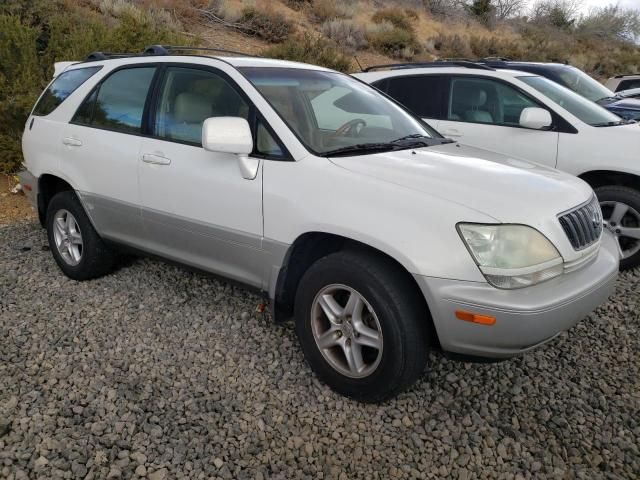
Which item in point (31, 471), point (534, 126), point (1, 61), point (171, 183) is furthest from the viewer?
point (1, 61)

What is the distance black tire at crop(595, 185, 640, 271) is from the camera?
434 centimetres

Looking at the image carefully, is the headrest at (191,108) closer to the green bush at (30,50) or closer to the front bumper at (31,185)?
the front bumper at (31,185)

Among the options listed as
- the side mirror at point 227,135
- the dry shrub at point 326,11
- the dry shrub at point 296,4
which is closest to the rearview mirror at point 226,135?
the side mirror at point 227,135

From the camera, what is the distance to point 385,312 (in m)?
2.49

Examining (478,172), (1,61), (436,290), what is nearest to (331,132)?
(478,172)

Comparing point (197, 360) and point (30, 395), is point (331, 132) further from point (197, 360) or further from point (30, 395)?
point (30, 395)

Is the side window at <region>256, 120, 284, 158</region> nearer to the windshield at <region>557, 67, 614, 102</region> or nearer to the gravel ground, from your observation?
the gravel ground

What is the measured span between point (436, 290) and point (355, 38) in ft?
60.8

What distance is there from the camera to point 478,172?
9.14 feet

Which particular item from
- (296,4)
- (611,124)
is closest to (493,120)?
(611,124)

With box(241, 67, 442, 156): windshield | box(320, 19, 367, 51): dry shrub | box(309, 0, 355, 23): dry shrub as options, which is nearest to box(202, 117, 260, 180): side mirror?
box(241, 67, 442, 156): windshield

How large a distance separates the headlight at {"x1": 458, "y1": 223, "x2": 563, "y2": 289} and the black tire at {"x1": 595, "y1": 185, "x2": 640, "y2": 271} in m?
2.49

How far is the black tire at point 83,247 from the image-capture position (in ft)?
13.2

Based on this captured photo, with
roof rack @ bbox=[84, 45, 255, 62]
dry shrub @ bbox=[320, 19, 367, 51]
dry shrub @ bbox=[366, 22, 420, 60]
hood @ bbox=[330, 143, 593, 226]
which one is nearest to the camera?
hood @ bbox=[330, 143, 593, 226]
